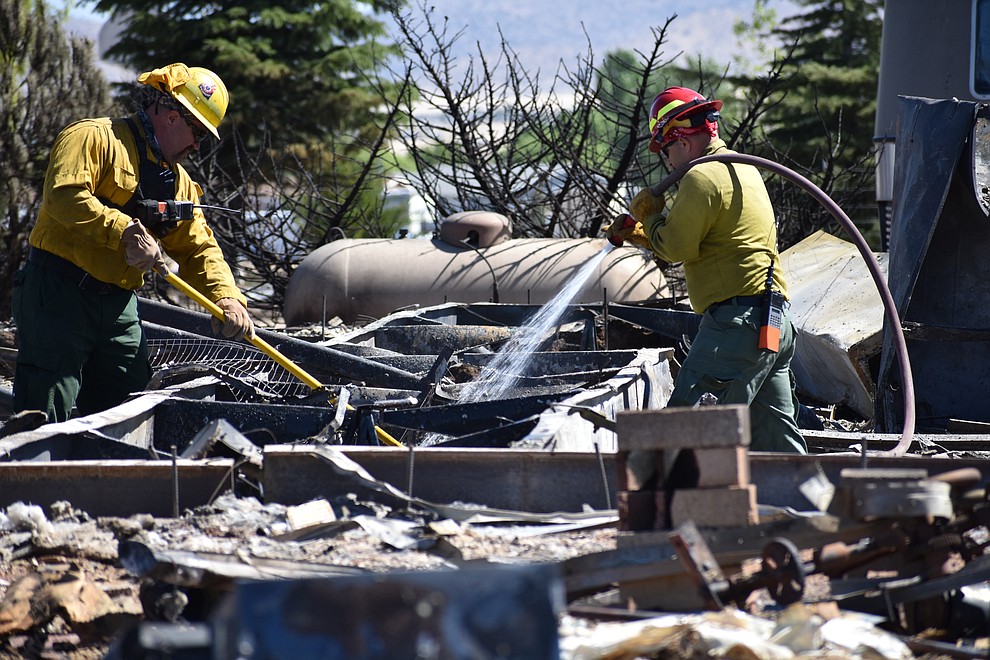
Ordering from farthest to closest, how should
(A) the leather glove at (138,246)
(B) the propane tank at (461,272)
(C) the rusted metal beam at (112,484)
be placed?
(B) the propane tank at (461,272) < (A) the leather glove at (138,246) < (C) the rusted metal beam at (112,484)

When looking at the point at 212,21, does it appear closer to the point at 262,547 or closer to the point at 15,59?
the point at 15,59

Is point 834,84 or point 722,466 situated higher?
point 834,84

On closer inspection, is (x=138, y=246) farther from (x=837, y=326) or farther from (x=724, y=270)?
(x=837, y=326)

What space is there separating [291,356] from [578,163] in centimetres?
672

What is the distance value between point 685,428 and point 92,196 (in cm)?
A: 315

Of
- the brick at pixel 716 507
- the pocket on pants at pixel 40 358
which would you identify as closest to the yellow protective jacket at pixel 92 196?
the pocket on pants at pixel 40 358

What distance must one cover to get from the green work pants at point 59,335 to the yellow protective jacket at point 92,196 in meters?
0.13

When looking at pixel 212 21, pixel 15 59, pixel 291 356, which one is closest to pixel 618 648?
pixel 291 356

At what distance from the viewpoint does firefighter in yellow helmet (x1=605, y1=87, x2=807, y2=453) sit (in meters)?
4.84

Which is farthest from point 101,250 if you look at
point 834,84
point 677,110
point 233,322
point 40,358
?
point 834,84

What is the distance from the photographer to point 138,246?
457cm

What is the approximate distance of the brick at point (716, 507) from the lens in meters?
2.74

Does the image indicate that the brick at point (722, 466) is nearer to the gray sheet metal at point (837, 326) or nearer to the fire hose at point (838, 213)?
the fire hose at point (838, 213)

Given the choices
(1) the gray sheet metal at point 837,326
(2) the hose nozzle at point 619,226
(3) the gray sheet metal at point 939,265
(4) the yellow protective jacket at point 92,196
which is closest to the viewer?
(4) the yellow protective jacket at point 92,196
